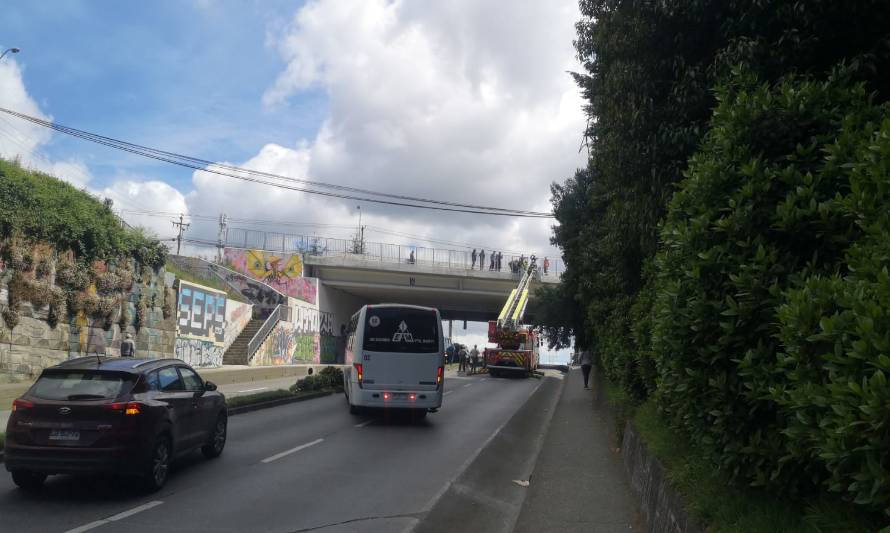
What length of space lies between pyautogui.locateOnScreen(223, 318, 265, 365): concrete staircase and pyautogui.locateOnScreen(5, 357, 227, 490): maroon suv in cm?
2866

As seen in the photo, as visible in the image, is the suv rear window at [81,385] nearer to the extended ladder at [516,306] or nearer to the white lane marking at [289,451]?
the white lane marking at [289,451]

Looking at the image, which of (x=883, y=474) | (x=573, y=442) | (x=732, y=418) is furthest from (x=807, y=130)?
(x=573, y=442)

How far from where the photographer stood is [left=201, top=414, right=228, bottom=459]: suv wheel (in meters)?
11.1

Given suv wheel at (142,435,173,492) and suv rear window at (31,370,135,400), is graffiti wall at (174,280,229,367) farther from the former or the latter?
suv rear window at (31,370,135,400)

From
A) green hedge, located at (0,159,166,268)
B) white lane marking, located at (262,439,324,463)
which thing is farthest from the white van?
green hedge, located at (0,159,166,268)

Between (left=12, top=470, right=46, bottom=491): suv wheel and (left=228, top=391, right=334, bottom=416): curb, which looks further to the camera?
(left=228, top=391, right=334, bottom=416): curb

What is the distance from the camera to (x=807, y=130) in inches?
204

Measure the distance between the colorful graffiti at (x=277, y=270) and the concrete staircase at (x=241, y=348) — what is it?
7.84m

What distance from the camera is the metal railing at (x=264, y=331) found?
3716cm

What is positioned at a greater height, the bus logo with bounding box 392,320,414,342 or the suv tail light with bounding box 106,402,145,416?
the bus logo with bounding box 392,320,414,342

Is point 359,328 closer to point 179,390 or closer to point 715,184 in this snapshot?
point 179,390

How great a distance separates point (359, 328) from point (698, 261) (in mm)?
13067

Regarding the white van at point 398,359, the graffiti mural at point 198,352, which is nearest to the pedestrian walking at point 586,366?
the white van at point 398,359

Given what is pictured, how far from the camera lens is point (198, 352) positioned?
32.3 metres
